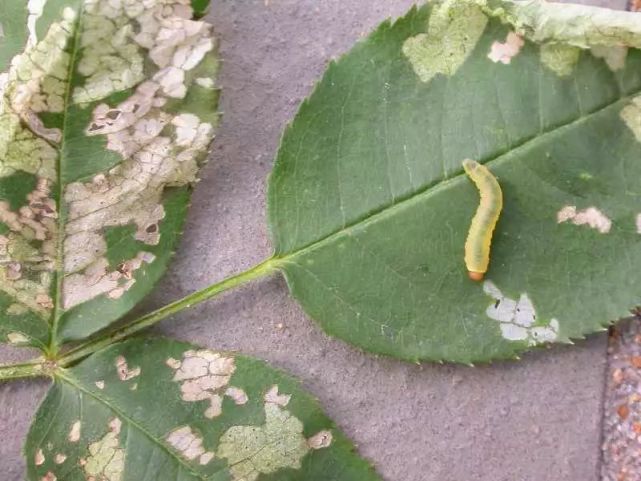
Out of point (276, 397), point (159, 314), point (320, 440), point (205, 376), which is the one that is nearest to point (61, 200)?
point (159, 314)

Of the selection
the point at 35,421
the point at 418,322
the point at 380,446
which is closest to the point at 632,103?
the point at 418,322

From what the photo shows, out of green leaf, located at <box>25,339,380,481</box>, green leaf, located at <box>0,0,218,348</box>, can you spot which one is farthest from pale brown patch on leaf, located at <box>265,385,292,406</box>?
green leaf, located at <box>0,0,218,348</box>

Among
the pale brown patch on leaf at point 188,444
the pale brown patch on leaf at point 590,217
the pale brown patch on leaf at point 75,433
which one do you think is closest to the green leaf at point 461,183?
the pale brown patch on leaf at point 590,217

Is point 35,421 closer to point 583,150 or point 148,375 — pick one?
point 148,375

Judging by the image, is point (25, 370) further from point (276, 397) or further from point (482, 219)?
point (482, 219)

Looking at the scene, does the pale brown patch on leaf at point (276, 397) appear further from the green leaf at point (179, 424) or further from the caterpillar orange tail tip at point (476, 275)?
the caterpillar orange tail tip at point (476, 275)

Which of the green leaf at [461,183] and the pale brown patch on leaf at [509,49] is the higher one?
the pale brown patch on leaf at [509,49]
